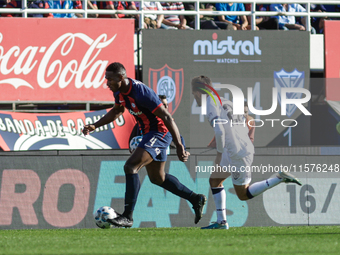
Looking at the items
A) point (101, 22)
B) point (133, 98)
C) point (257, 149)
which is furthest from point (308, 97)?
point (133, 98)

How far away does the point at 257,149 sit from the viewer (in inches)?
389

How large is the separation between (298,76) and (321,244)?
7688 millimetres

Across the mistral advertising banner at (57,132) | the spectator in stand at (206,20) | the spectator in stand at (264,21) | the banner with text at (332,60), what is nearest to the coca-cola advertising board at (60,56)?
the mistral advertising banner at (57,132)

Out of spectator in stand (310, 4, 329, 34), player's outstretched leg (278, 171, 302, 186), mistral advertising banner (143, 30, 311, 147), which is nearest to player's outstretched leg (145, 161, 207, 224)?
player's outstretched leg (278, 171, 302, 186)

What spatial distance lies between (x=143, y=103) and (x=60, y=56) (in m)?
5.93

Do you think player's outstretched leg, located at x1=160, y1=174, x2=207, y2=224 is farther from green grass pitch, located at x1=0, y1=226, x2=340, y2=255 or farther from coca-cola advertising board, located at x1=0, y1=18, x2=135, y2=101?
coca-cola advertising board, located at x1=0, y1=18, x2=135, y2=101

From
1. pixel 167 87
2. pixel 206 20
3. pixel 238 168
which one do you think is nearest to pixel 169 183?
pixel 238 168

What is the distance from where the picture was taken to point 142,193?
9305 mm

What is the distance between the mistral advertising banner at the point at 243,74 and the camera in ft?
41.8

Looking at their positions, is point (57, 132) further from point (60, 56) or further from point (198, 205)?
point (198, 205)

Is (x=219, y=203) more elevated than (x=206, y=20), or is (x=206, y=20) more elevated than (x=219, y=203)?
(x=206, y=20)

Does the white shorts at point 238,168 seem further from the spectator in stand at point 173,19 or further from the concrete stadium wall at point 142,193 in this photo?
the spectator in stand at point 173,19

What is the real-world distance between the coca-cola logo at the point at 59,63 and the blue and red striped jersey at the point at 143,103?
17.3 ft

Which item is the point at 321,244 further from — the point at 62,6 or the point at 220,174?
the point at 62,6
